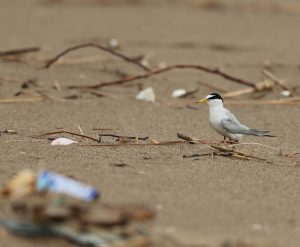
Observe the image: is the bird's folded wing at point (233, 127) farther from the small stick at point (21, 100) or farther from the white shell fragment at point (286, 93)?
the white shell fragment at point (286, 93)

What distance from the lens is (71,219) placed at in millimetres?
3701

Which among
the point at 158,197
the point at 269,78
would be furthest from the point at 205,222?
the point at 269,78

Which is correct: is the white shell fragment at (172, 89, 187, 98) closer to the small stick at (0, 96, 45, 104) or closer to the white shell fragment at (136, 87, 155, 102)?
the white shell fragment at (136, 87, 155, 102)

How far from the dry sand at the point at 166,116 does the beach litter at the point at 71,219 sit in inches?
3.2

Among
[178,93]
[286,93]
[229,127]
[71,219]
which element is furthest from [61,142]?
[286,93]

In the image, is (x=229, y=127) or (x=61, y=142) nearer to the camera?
(x=61, y=142)

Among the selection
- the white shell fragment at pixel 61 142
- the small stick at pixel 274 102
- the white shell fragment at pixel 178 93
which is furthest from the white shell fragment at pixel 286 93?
the white shell fragment at pixel 61 142

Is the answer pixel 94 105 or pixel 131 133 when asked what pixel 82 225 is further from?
pixel 94 105

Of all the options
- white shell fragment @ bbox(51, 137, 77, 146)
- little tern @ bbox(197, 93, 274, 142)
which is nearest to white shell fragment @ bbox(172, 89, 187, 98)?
little tern @ bbox(197, 93, 274, 142)

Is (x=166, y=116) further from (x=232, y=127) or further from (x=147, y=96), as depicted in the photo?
(x=232, y=127)

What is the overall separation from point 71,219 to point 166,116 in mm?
3558

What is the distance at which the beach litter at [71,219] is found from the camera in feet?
12.0

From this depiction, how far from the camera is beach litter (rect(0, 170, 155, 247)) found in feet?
12.0

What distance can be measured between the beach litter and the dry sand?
0.08 m
